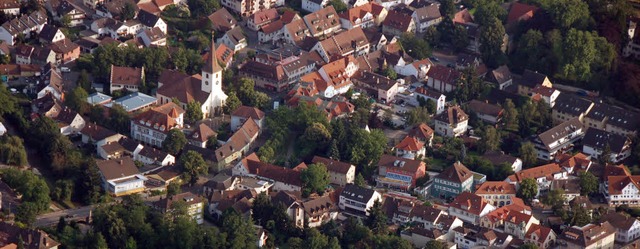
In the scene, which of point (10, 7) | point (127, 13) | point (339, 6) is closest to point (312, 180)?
point (127, 13)

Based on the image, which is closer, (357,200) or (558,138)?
(357,200)

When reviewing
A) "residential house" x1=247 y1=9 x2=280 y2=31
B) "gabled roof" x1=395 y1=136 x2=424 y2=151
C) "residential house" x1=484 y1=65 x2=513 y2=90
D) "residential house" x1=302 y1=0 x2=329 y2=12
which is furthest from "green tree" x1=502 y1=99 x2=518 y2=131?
"residential house" x1=302 y1=0 x2=329 y2=12

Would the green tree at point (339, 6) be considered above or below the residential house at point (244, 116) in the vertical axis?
below

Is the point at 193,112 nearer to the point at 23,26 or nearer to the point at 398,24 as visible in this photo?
the point at 23,26

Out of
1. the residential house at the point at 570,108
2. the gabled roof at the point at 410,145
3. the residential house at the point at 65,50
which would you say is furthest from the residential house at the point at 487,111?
the residential house at the point at 65,50

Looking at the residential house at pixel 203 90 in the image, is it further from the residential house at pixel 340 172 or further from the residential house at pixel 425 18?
the residential house at pixel 425 18

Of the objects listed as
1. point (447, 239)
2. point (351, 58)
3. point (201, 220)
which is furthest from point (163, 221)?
point (351, 58)

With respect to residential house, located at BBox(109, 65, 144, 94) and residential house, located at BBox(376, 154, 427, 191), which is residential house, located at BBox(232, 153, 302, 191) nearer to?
residential house, located at BBox(376, 154, 427, 191)
